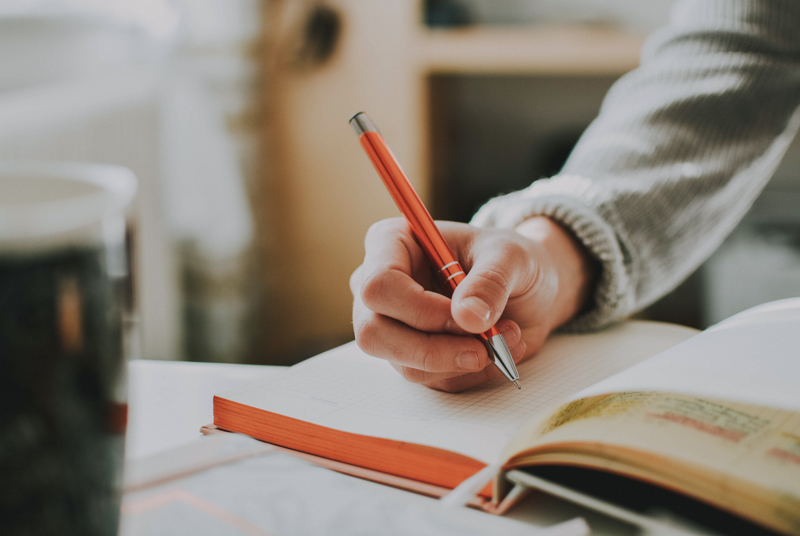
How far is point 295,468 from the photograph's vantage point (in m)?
0.29

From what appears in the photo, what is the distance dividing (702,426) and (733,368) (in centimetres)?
8

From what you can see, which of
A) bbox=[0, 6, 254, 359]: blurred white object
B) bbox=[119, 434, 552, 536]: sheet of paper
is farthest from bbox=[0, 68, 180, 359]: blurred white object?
bbox=[119, 434, 552, 536]: sheet of paper

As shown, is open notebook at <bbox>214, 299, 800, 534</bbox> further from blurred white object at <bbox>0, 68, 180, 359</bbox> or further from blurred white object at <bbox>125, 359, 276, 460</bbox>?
blurred white object at <bbox>0, 68, 180, 359</bbox>

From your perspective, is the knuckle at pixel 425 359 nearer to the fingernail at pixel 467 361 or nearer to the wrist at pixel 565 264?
the fingernail at pixel 467 361

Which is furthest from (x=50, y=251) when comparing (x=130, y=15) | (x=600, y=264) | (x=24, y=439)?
(x=130, y=15)

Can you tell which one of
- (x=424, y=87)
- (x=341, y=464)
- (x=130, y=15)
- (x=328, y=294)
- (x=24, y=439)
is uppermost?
(x=130, y=15)

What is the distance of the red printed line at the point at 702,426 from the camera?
0.89 feet

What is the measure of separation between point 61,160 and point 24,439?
3.30ft

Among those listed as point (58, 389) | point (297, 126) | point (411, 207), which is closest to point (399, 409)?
point (411, 207)

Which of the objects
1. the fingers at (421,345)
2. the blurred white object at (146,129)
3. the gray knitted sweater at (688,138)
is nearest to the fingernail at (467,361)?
the fingers at (421,345)

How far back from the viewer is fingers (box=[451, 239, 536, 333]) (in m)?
0.36

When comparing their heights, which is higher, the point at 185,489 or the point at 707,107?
the point at 707,107

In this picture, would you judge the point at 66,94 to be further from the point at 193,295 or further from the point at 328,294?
the point at 328,294

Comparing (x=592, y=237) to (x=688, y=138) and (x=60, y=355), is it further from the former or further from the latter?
(x=60, y=355)
